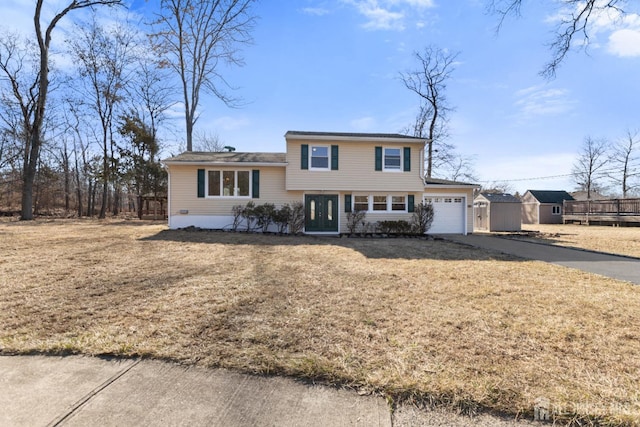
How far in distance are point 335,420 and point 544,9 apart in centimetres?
1185

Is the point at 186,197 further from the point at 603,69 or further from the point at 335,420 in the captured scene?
the point at 603,69

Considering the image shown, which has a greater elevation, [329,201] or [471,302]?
[329,201]

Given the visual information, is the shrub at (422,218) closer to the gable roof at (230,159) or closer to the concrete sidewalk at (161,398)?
the gable roof at (230,159)

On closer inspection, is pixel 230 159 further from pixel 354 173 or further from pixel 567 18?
pixel 567 18

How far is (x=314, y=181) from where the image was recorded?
44.7ft


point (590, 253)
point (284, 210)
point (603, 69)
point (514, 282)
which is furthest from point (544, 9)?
point (284, 210)

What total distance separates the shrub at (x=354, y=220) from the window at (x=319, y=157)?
2.54 meters

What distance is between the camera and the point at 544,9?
28.3 ft

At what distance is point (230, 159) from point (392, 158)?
771 cm

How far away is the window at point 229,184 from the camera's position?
1372cm

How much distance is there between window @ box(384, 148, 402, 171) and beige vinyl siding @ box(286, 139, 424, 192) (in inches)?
9.1

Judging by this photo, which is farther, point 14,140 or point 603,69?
point 14,140

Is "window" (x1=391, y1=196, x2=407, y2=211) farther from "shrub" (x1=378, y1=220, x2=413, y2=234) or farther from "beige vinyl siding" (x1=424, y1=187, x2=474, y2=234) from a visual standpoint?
"beige vinyl siding" (x1=424, y1=187, x2=474, y2=234)

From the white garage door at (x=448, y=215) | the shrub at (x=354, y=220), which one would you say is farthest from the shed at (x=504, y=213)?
the shrub at (x=354, y=220)
